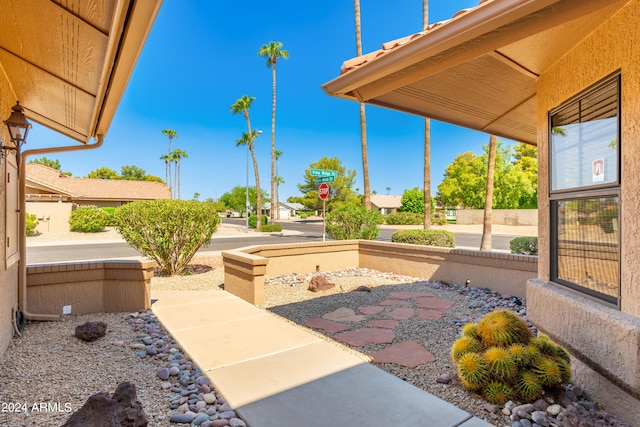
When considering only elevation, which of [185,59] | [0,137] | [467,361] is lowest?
[467,361]

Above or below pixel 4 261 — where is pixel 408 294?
below

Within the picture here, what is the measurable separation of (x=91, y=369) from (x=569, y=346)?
14.3ft

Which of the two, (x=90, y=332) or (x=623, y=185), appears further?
(x=90, y=332)

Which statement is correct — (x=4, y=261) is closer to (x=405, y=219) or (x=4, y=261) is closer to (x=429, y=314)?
(x=429, y=314)

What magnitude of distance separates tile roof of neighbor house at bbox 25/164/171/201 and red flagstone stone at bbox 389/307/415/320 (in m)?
34.3

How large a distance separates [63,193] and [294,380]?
34701 millimetres

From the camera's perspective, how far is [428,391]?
322 centimetres

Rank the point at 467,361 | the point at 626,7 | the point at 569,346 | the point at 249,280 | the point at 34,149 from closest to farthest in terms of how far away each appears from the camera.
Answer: the point at 626,7 → the point at 569,346 → the point at 467,361 → the point at 34,149 → the point at 249,280

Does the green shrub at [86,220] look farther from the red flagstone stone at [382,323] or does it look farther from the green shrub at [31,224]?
the red flagstone stone at [382,323]

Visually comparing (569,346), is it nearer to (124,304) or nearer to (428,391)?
(428,391)

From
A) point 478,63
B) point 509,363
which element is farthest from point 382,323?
point 478,63

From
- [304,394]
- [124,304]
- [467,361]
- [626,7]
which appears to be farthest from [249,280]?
[626,7]

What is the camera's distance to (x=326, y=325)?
521cm

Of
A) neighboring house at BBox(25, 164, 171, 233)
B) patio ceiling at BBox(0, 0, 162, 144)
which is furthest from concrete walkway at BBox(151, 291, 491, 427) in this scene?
neighboring house at BBox(25, 164, 171, 233)
